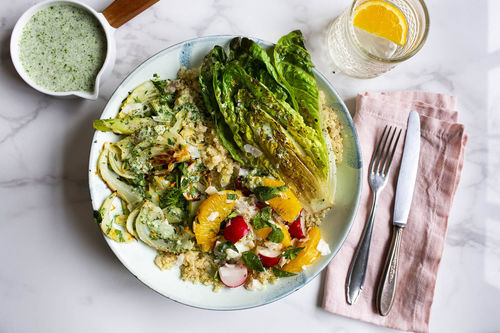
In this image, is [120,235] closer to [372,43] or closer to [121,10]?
[121,10]

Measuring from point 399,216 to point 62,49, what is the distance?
2081mm

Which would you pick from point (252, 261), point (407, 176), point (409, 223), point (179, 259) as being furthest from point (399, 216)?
point (179, 259)

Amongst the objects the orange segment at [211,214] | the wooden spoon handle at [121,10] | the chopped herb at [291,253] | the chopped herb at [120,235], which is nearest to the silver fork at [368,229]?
the chopped herb at [291,253]

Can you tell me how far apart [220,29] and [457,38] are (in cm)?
149

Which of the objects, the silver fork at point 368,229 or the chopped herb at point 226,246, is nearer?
the chopped herb at point 226,246

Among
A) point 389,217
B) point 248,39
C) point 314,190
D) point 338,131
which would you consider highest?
point 248,39

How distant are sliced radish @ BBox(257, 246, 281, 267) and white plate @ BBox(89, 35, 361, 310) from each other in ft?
0.49

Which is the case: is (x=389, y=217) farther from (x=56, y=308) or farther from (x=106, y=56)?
(x=56, y=308)

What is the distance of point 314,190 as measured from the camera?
209cm

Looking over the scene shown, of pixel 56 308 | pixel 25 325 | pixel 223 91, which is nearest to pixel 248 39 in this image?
pixel 223 91

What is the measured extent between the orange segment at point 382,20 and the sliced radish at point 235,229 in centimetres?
126

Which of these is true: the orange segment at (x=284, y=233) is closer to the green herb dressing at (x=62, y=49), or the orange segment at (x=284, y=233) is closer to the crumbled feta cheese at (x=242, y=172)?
the crumbled feta cheese at (x=242, y=172)

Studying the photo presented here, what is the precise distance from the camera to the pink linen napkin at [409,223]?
7.52 ft

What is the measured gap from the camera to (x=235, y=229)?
1938 mm
